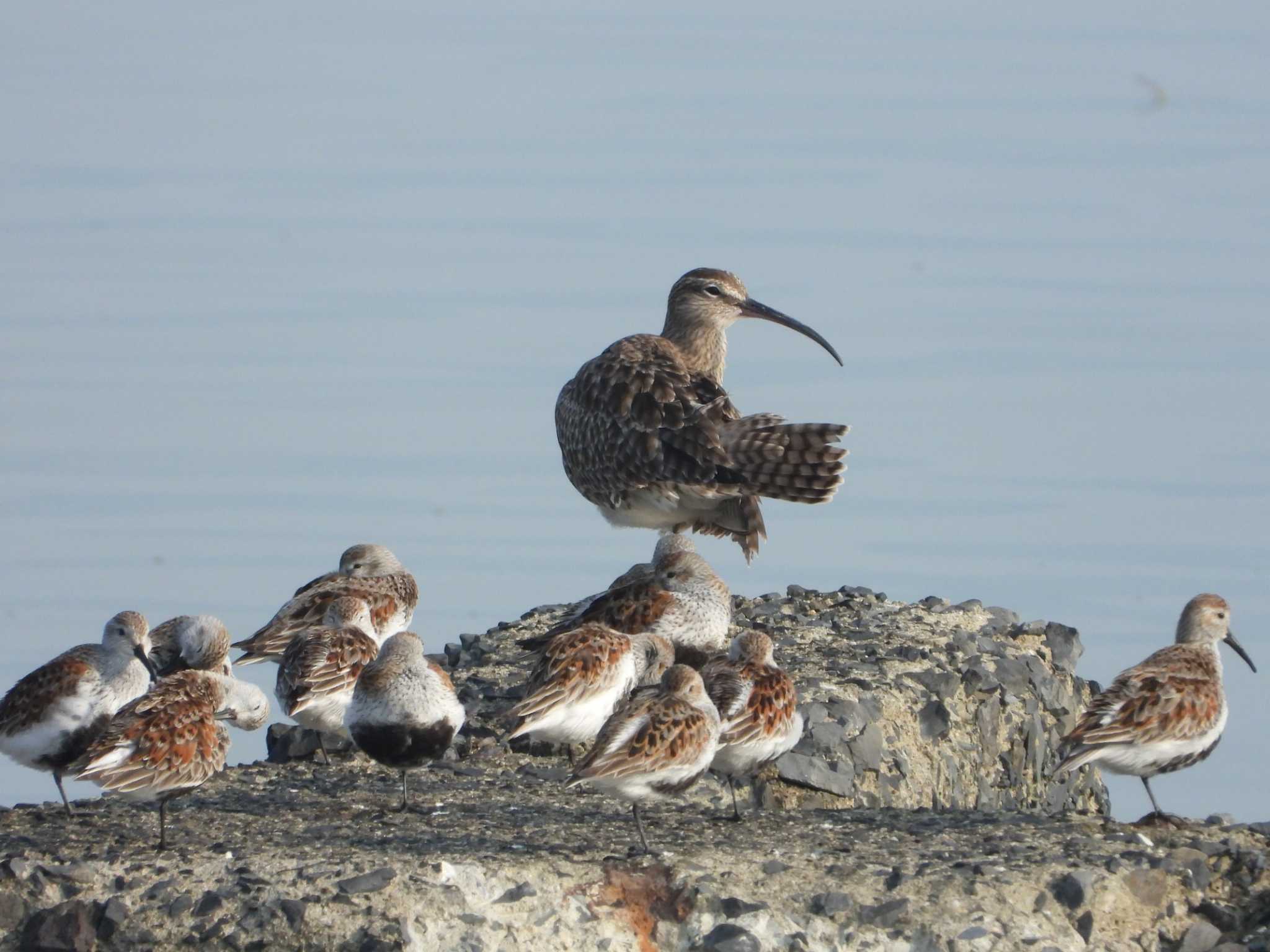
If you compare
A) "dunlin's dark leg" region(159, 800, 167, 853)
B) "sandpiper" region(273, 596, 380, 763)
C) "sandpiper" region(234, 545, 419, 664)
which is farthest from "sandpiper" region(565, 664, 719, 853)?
"sandpiper" region(234, 545, 419, 664)

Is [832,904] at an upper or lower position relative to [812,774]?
lower

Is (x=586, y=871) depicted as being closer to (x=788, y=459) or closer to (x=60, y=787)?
(x=60, y=787)

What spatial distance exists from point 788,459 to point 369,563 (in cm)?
270

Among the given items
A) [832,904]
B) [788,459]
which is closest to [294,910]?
[832,904]

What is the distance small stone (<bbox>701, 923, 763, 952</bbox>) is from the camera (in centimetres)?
866

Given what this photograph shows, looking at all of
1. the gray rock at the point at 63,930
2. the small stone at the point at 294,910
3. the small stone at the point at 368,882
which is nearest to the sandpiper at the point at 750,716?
the small stone at the point at 368,882

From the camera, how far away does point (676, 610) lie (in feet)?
40.9

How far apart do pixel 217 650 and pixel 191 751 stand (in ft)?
7.54

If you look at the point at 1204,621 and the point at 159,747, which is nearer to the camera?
the point at 159,747

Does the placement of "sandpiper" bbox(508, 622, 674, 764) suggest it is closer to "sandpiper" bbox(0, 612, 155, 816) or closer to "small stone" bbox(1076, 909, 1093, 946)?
"sandpiper" bbox(0, 612, 155, 816)

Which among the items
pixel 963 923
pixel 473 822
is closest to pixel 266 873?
pixel 473 822

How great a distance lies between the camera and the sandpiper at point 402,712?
33.2ft

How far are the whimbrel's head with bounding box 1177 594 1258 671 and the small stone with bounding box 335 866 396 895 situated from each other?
4.33 meters

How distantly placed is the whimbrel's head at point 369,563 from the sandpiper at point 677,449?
1.64 meters
